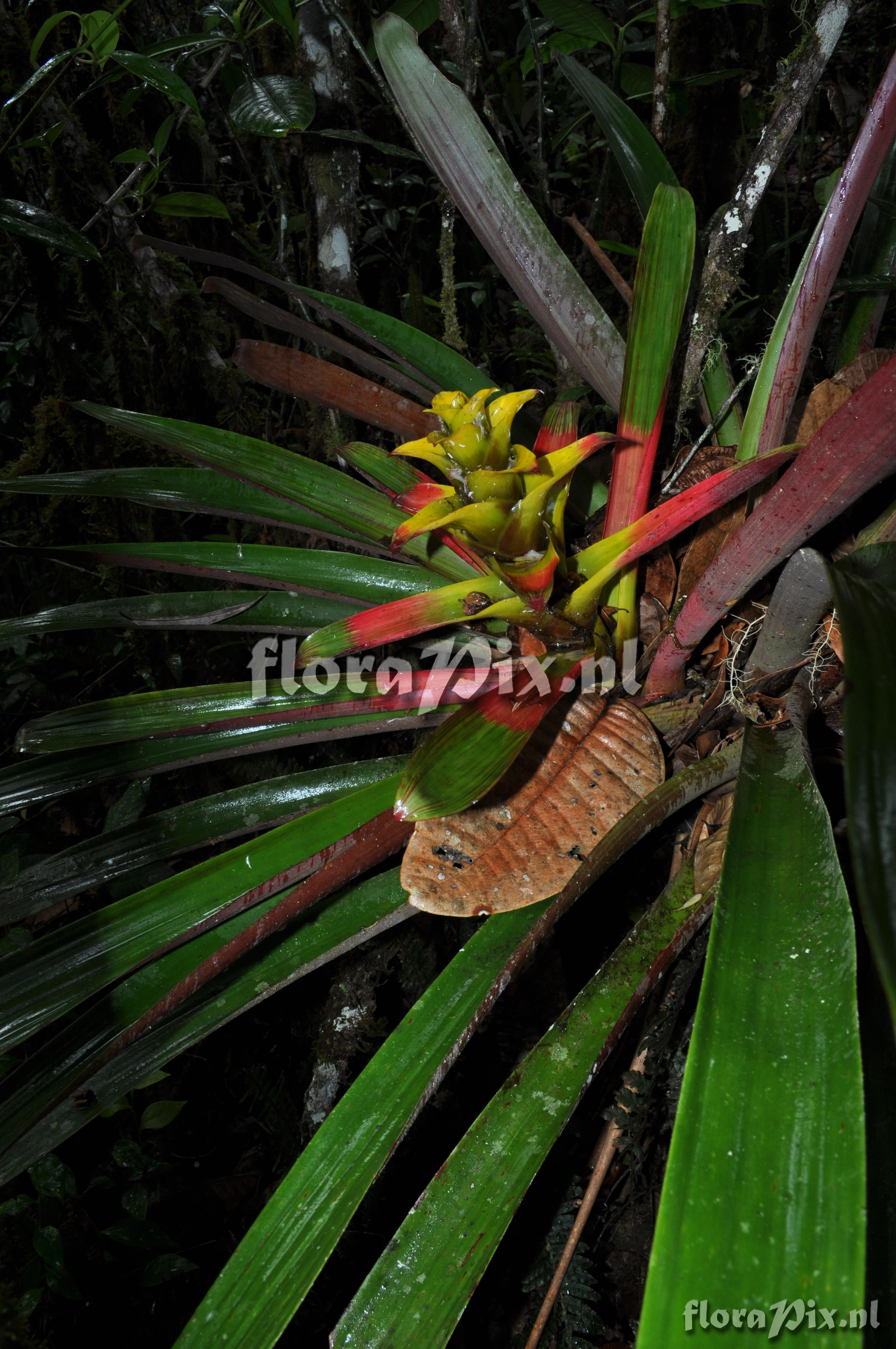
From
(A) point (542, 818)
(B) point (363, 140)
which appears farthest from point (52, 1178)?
(B) point (363, 140)

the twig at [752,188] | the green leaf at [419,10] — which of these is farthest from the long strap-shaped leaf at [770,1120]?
the green leaf at [419,10]

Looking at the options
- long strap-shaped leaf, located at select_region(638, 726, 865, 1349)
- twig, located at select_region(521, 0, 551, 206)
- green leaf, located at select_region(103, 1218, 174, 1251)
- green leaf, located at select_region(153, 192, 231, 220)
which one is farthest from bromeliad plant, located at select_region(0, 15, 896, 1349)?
green leaf, located at select_region(103, 1218, 174, 1251)

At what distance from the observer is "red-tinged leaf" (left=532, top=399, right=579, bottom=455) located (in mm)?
896

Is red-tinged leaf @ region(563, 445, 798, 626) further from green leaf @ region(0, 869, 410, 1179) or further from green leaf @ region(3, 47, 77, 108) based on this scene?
green leaf @ region(3, 47, 77, 108)

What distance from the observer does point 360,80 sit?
5.91ft

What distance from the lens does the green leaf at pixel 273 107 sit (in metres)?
0.99

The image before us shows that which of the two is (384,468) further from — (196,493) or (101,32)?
(101,32)

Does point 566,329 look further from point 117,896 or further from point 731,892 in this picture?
point 117,896

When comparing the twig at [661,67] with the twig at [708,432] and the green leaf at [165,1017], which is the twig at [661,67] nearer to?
the twig at [708,432]

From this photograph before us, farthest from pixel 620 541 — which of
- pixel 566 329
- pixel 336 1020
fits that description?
pixel 336 1020

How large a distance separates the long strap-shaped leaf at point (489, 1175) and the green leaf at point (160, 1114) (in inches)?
40.8

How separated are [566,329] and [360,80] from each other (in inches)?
53.4

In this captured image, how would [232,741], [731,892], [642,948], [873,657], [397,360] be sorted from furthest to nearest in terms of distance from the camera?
1. [397,360]
2. [232,741]
3. [642,948]
4. [731,892]
5. [873,657]

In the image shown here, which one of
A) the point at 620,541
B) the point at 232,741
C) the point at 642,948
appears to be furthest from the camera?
the point at 232,741
